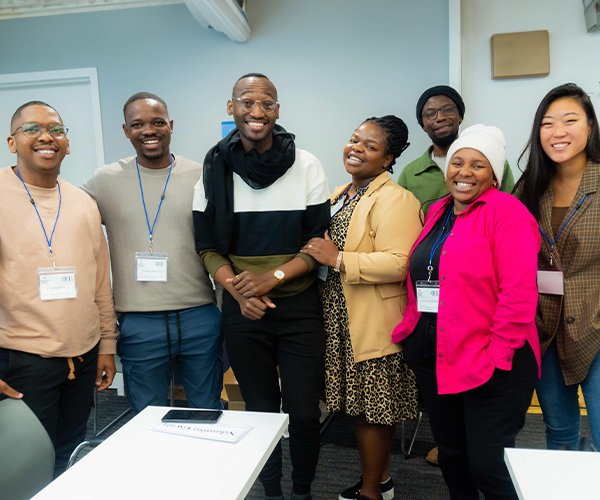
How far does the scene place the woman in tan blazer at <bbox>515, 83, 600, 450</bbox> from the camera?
1591 mm

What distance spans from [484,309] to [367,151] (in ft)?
2.84

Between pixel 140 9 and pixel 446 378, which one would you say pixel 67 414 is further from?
pixel 140 9

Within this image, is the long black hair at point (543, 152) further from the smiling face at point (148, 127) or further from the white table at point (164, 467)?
the smiling face at point (148, 127)

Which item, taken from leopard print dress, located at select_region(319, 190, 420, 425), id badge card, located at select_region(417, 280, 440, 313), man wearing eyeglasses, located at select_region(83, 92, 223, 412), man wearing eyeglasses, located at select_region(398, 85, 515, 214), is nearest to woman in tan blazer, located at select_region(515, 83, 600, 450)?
id badge card, located at select_region(417, 280, 440, 313)

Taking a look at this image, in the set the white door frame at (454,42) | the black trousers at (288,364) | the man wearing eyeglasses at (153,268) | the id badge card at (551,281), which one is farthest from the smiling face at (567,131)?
the white door frame at (454,42)

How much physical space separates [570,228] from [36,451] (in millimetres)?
1816

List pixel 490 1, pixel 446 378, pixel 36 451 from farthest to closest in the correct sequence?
pixel 490 1 → pixel 446 378 → pixel 36 451

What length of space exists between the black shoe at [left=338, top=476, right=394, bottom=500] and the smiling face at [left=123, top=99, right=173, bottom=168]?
1779 mm

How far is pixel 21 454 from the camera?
46.2 inches

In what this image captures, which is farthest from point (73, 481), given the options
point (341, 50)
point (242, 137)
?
point (341, 50)

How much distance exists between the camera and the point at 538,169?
1.74 metres

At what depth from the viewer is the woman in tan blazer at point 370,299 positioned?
185 centimetres

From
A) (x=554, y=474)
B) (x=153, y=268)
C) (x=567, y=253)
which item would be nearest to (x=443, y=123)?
(x=567, y=253)

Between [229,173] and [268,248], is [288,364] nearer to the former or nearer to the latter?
[268,248]
